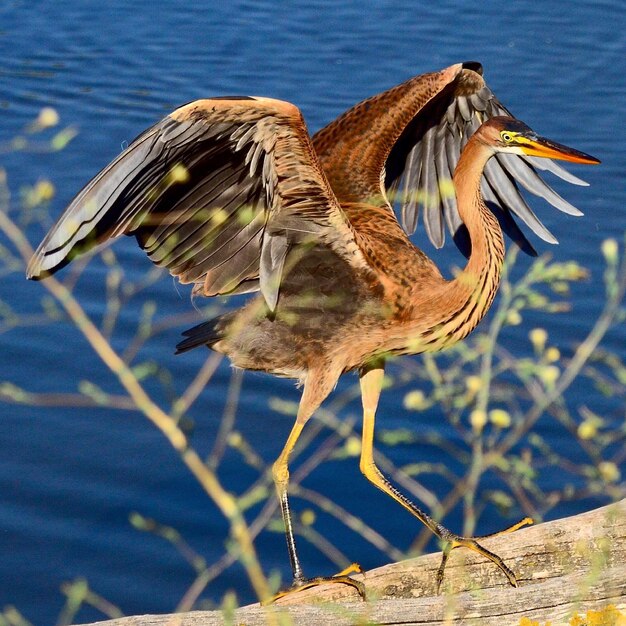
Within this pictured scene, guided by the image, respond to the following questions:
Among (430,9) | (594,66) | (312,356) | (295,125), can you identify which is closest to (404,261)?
(312,356)

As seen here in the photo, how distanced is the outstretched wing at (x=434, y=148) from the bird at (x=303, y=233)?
0.01 metres

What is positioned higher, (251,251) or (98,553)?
(251,251)

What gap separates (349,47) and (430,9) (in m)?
1.08

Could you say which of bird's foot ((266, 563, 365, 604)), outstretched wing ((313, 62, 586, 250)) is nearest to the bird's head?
outstretched wing ((313, 62, 586, 250))

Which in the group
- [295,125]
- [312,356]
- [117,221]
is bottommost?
[312,356]

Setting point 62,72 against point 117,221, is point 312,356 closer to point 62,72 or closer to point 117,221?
point 117,221

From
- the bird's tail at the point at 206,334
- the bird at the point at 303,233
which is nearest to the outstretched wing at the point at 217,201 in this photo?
the bird at the point at 303,233

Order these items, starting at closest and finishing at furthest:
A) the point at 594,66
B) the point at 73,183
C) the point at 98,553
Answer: the point at 98,553, the point at 73,183, the point at 594,66

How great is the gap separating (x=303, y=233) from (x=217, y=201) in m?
0.31

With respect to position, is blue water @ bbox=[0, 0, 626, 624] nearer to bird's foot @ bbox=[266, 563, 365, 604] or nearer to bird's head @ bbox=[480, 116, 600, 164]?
bird's foot @ bbox=[266, 563, 365, 604]

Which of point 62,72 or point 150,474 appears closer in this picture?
point 150,474

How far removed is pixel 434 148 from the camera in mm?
6051

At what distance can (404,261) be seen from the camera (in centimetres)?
483

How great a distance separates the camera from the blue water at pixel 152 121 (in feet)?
18.1
